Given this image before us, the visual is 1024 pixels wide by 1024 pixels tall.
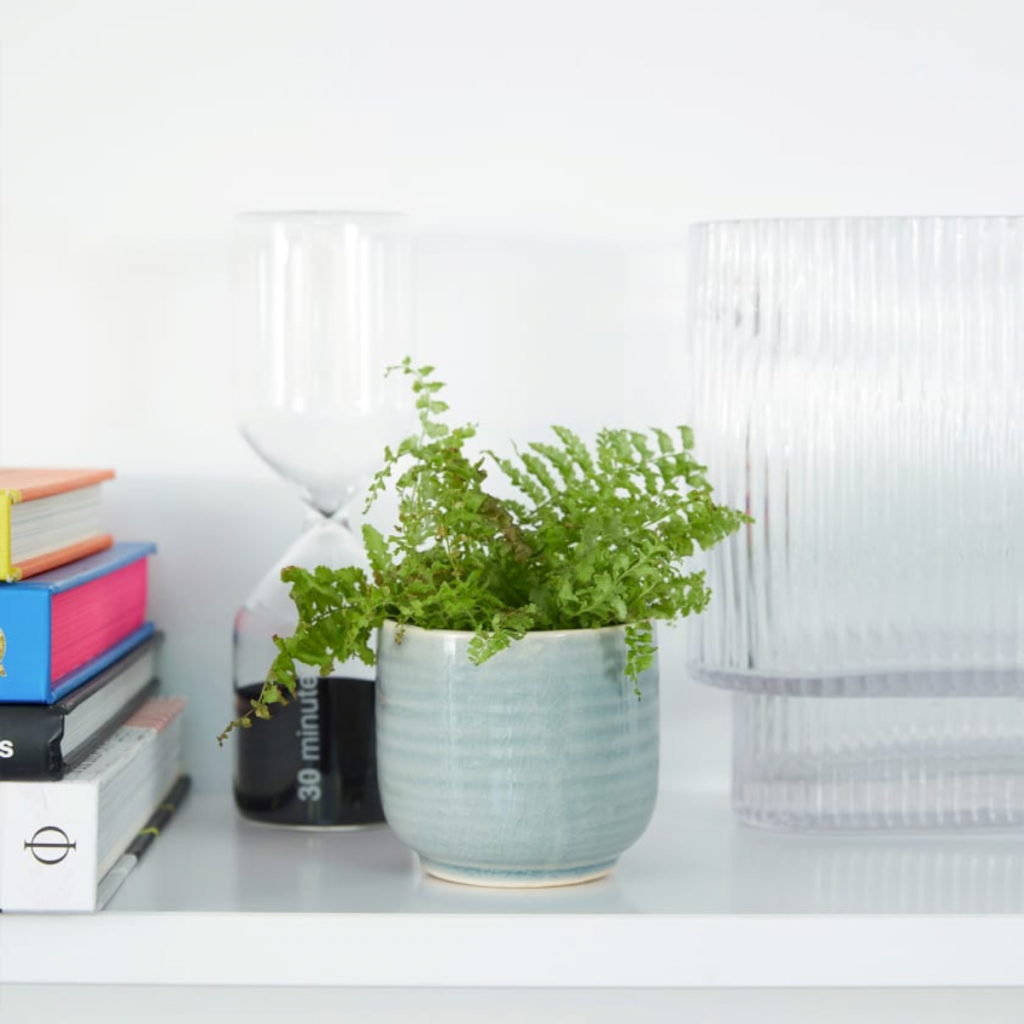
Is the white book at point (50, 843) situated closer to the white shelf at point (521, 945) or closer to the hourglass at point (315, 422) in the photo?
the white shelf at point (521, 945)

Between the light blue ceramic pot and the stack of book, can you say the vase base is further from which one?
the stack of book

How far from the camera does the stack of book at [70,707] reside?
62 centimetres

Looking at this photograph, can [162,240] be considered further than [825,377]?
Yes

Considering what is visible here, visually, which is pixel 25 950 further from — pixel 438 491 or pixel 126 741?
pixel 438 491

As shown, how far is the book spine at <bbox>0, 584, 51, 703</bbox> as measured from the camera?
0.65 m

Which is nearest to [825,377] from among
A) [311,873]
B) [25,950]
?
[311,873]

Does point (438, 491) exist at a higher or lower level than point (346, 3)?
lower

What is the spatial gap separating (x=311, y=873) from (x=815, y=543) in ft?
0.95

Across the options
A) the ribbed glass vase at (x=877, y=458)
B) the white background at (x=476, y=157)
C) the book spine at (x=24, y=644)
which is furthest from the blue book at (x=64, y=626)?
the ribbed glass vase at (x=877, y=458)

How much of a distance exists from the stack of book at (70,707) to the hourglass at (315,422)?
6 centimetres

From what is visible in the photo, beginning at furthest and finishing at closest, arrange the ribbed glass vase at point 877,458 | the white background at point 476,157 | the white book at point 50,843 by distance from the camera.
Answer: the white background at point 476,157 → the ribbed glass vase at point 877,458 → the white book at point 50,843

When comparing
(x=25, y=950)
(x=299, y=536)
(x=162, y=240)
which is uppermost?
(x=162, y=240)

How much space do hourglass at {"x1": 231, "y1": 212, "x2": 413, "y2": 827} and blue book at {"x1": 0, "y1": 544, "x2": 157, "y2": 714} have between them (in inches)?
2.6

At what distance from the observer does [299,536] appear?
0.83m
